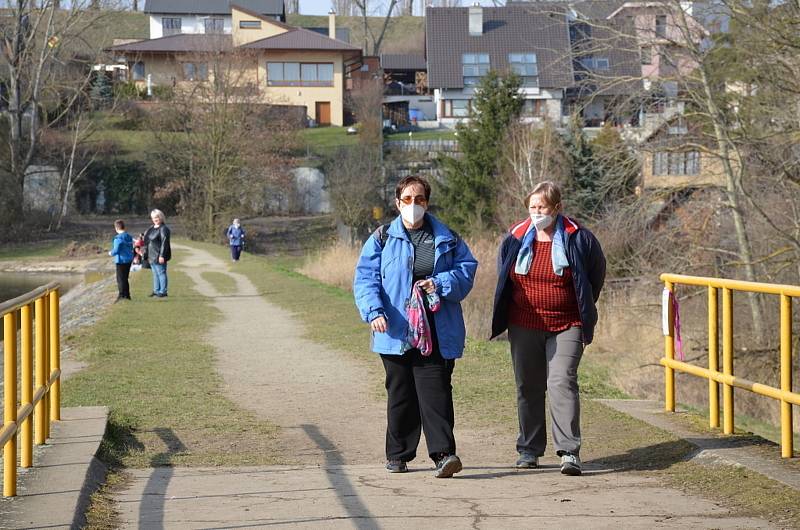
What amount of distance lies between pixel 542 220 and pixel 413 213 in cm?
83

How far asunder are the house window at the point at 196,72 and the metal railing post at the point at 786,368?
174 feet

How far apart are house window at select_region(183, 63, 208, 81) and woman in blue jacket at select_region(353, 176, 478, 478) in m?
52.4

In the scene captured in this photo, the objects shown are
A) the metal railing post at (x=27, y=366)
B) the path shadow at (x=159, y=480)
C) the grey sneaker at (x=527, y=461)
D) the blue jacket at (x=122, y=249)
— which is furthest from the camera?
the blue jacket at (x=122, y=249)

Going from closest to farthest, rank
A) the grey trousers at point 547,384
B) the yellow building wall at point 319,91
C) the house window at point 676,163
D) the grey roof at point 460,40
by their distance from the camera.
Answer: the grey trousers at point 547,384 < the house window at point 676,163 < the grey roof at point 460,40 < the yellow building wall at point 319,91

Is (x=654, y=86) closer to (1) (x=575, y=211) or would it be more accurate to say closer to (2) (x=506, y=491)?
(1) (x=575, y=211)

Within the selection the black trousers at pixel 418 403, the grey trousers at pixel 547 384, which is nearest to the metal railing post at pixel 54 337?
the black trousers at pixel 418 403

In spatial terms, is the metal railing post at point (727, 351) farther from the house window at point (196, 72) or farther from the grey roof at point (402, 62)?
the grey roof at point (402, 62)

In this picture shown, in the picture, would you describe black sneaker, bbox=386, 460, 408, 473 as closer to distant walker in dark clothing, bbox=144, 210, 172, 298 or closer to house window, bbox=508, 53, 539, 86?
distant walker in dark clothing, bbox=144, 210, 172, 298

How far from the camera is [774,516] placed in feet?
19.1

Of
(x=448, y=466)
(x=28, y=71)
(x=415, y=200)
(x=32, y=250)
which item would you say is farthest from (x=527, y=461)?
(x=28, y=71)

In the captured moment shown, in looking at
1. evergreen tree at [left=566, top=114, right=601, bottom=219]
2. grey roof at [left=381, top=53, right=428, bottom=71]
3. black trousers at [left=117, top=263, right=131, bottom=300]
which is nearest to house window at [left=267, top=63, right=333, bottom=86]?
grey roof at [left=381, top=53, right=428, bottom=71]

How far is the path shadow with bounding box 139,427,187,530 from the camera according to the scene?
593 cm

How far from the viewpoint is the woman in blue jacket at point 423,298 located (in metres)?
7.17

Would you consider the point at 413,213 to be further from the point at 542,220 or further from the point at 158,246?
the point at 158,246
